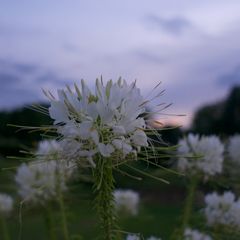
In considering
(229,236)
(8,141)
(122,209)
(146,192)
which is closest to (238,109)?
(146,192)

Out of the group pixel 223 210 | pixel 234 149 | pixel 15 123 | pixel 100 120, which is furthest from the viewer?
pixel 15 123

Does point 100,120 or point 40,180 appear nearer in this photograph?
point 100,120

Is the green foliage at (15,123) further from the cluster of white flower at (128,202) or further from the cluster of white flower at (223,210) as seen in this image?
the cluster of white flower at (223,210)

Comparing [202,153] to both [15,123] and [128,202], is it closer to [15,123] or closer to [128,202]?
[128,202]

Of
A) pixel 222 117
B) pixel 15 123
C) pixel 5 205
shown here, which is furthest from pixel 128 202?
pixel 15 123

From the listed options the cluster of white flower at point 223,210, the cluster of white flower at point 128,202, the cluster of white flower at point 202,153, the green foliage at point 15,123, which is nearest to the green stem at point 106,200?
the cluster of white flower at point 223,210
